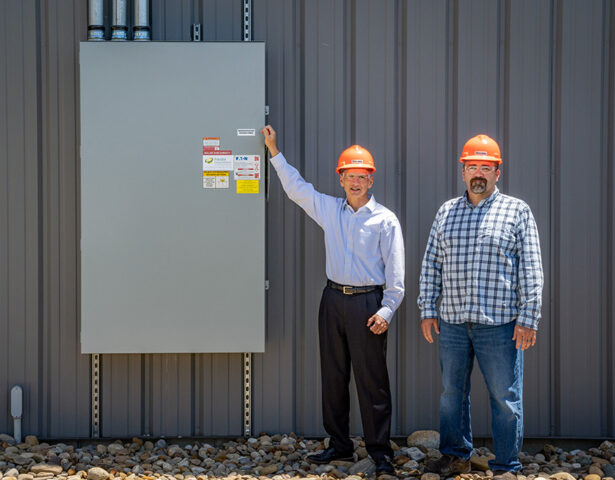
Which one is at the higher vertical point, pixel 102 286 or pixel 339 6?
pixel 339 6

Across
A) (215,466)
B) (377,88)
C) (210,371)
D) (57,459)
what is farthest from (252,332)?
(377,88)

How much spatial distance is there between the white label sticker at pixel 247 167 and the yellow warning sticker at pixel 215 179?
0.06 metres

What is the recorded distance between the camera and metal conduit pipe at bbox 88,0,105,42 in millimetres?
4223

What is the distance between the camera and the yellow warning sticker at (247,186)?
4.18 metres

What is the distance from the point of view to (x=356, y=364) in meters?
3.84

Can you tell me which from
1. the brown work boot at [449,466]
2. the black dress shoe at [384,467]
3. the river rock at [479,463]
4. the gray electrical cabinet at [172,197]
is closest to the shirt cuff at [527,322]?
the brown work boot at [449,466]

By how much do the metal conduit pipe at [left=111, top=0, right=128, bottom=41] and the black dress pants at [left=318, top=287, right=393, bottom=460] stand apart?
205 cm

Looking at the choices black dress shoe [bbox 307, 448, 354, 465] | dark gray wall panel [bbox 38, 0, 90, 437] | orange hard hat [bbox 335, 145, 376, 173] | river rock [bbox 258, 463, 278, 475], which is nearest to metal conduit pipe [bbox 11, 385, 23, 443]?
dark gray wall panel [bbox 38, 0, 90, 437]

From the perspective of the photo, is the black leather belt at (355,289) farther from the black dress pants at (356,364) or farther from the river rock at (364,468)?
the river rock at (364,468)

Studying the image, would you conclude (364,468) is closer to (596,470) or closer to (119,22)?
(596,470)

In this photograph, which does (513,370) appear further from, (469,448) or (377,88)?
(377,88)

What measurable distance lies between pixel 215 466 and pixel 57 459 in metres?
0.94

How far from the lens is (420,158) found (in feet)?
14.5

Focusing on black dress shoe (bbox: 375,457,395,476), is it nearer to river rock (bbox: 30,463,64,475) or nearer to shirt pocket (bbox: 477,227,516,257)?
shirt pocket (bbox: 477,227,516,257)
